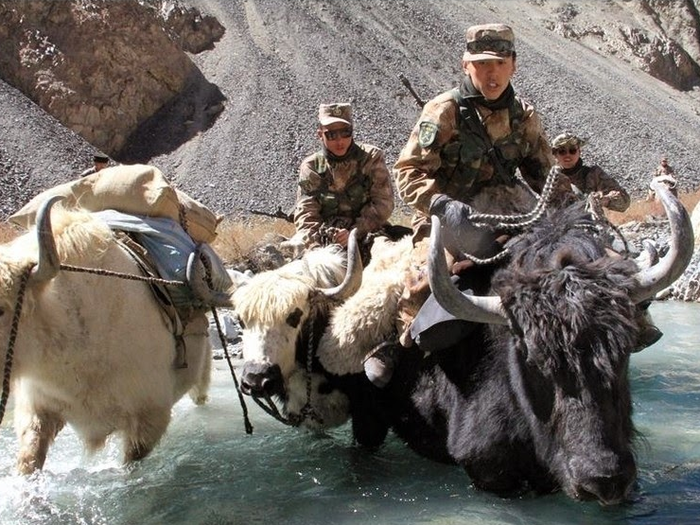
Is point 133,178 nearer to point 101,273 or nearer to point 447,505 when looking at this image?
point 101,273

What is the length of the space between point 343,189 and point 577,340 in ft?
11.3

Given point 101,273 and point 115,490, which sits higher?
point 101,273

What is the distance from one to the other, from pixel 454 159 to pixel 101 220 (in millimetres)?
2080

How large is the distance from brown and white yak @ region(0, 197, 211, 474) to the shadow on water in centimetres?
2530

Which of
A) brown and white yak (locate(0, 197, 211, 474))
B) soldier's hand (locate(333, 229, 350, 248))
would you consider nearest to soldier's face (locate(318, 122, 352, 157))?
soldier's hand (locate(333, 229, 350, 248))

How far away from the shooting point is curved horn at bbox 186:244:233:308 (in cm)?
499

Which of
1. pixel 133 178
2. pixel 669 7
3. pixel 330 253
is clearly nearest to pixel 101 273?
pixel 133 178

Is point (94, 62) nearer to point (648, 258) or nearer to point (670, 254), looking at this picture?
point (648, 258)

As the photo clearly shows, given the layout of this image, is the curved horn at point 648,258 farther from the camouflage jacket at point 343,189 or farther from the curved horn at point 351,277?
the camouflage jacket at point 343,189

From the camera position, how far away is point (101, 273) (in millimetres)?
4383

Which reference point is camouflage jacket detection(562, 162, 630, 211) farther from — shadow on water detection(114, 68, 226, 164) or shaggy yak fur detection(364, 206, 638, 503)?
shadow on water detection(114, 68, 226, 164)

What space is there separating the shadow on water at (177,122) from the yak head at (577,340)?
26856mm

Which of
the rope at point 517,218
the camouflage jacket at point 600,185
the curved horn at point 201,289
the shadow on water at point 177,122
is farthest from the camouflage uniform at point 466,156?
the shadow on water at point 177,122

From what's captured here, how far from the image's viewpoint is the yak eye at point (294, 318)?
4745mm
